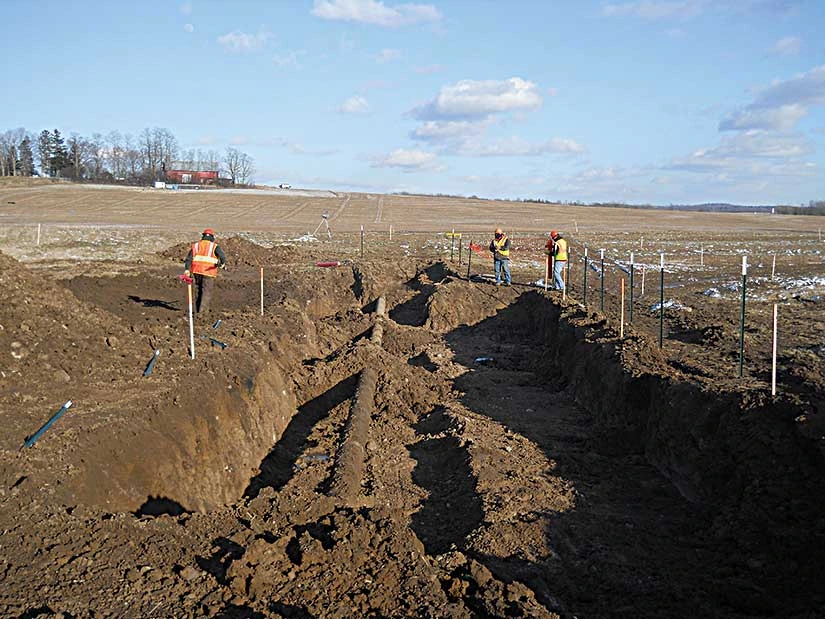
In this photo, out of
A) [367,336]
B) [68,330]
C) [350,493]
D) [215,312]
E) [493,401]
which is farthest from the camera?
[367,336]

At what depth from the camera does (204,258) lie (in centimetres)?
1445

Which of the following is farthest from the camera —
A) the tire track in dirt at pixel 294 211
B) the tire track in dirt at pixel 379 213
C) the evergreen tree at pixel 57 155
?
the evergreen tree at pixel 57 155

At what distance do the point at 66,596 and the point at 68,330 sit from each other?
649 cm

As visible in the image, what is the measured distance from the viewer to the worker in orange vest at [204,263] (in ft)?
47.2

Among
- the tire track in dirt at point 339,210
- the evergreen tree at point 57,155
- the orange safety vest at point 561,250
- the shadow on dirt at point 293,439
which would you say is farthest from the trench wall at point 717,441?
the evergreen tree at point 57,155

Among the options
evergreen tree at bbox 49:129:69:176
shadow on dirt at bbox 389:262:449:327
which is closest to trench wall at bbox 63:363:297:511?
shadow on dirt at bbox 389:262:449:327

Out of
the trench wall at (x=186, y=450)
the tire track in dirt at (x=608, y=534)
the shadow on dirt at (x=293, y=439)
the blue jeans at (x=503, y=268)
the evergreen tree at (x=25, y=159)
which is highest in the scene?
the evergreen tree at (x=25, y=159)

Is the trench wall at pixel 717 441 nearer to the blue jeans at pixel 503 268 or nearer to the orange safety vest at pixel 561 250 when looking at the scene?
the orange safety vest at pixel 561 250

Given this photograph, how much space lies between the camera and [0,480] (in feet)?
21.3

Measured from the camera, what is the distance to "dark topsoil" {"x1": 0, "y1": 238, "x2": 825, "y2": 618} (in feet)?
17.5

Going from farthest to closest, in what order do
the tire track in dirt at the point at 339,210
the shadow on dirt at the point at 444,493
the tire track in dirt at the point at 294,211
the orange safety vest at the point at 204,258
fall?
the tire track in dirt at the point at 339,210 < the tire track in dirt at the point at 294,211 < the orange safety vest at the point at 204,258 < the shadow on dirt at the point at 444,493

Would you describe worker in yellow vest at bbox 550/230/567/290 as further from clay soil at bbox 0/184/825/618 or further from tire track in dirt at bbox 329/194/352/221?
tire track in dirt at bbox 329/194/352/221

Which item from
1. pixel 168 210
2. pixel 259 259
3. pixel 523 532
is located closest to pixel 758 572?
pixel 523 532

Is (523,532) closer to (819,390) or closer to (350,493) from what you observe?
(350,493)
